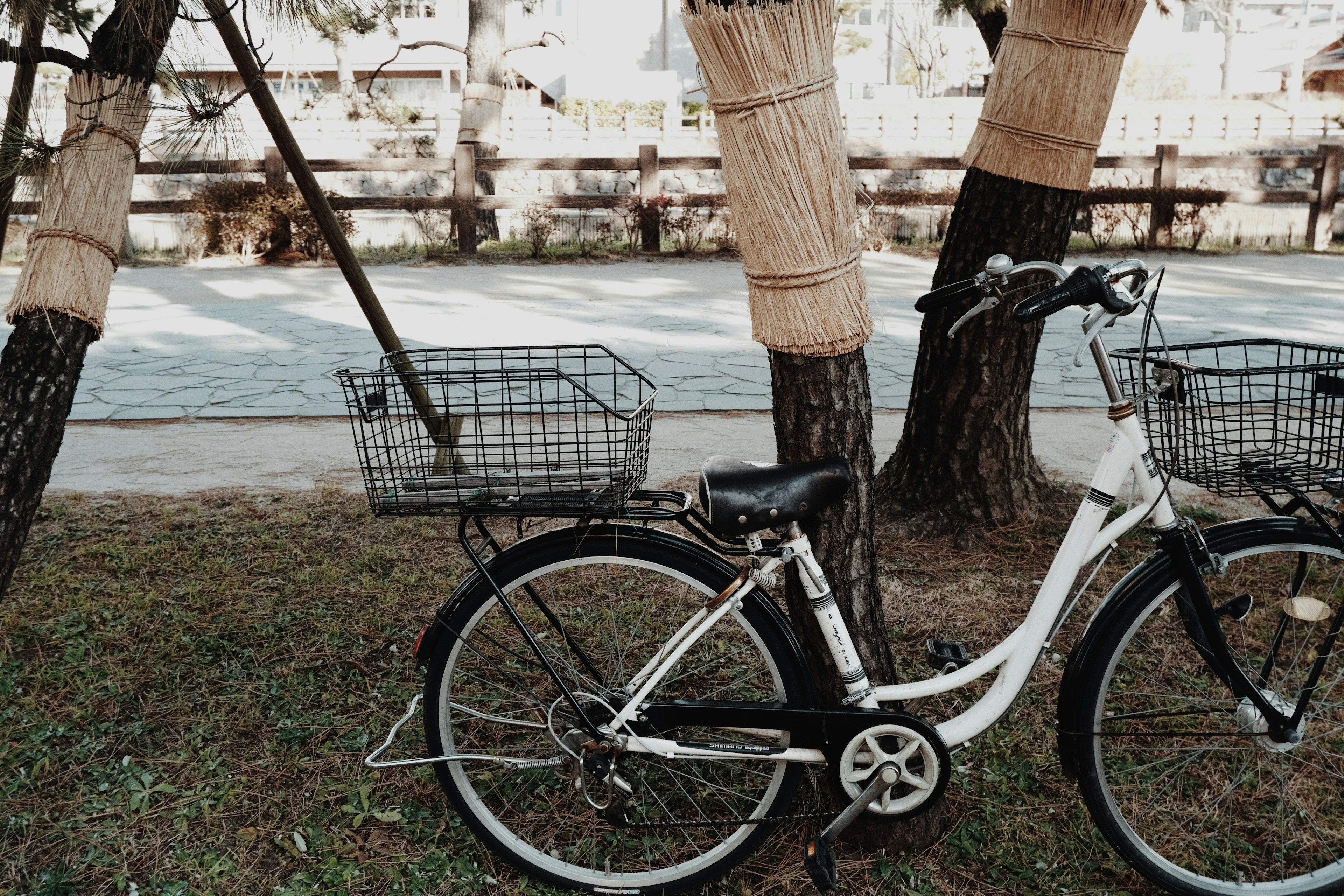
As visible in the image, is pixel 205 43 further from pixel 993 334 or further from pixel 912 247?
pixel 912 247

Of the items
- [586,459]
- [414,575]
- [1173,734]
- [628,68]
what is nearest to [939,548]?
[1173,734]

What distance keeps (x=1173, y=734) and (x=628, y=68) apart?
39.7m

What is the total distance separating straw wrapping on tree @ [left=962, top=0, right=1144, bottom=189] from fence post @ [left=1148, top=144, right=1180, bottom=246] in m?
10.8

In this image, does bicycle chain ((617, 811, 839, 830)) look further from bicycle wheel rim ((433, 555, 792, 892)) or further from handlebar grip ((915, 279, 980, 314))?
handlebar grip ((915, 279, 980, 314))

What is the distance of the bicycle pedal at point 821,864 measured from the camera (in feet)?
6.41

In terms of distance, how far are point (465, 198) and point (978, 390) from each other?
9.81 m

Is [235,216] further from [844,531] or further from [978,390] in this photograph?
[844,531]

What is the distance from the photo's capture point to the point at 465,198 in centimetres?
1230

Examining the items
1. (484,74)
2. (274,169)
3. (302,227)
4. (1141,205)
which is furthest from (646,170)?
(1141,205)

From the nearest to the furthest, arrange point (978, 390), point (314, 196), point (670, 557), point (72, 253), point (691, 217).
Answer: point (670, 557) < point (72, 253) < point (978, 390) < point (314, 196) < point (691, 217)

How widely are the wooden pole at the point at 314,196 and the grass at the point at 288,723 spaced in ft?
2.08

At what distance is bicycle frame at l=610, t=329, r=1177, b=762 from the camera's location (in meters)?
1.91

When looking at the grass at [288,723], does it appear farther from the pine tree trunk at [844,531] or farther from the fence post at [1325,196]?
the fence post at [1325,196]

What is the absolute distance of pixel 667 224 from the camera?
41.3 ft
